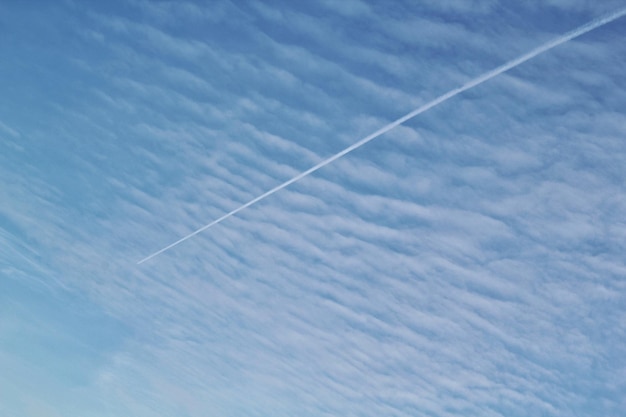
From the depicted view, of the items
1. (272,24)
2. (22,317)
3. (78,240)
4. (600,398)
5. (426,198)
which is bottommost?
(22,317)

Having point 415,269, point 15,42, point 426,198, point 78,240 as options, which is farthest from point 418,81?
point 78,240

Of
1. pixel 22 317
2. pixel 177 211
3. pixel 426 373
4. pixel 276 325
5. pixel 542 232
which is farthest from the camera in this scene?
pixel 22 317

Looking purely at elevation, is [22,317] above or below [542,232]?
below

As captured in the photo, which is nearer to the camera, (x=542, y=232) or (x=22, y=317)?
(x=542, y=232)

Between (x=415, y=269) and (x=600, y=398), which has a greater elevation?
(x=415, y=269)

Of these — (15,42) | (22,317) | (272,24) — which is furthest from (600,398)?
(22,317)

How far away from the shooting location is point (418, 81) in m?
7.39

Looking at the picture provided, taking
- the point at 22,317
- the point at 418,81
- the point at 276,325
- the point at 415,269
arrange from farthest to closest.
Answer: the point at 22,317 → the point at 276,325 → the point at 415,269 → the point at 418,81

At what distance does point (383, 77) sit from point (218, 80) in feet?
11.0

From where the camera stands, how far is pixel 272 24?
24.9ft

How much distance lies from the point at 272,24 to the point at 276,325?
35.8 feet

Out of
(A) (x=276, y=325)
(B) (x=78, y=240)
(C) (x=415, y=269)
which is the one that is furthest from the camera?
(B) (x=78, y=240)

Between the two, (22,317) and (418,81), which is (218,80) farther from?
(22,317)

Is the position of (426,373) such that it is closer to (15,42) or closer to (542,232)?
(542,232)
